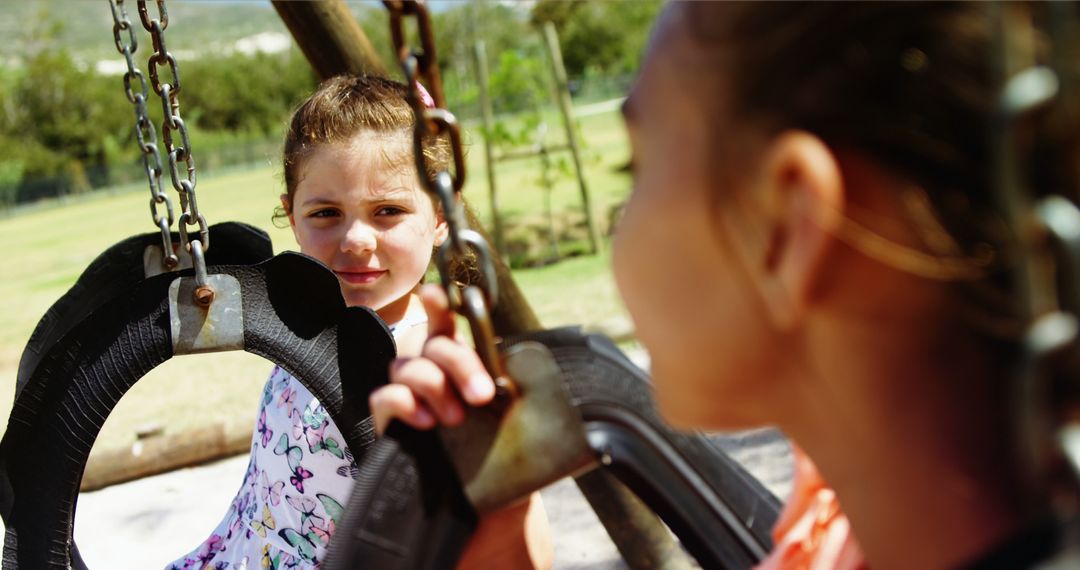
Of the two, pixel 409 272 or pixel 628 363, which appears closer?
pixel 628 363

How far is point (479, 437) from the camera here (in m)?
0.79

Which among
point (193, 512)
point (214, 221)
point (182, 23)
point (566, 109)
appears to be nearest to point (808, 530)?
point (193, 512)

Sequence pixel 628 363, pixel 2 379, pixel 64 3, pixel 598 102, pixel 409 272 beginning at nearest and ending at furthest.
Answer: pixel 628 363 < pixel 409 272 < pixel 2 379 < pixel 598 102 < pixel 64 3

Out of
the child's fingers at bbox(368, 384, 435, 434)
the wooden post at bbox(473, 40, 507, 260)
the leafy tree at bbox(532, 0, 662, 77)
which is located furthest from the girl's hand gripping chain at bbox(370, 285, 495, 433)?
the leafy tree at bbox(532, 0, 662, 77)

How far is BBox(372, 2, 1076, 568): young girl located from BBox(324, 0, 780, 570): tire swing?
12 cm

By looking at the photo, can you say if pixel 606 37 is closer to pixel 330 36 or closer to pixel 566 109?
pixel 566 109

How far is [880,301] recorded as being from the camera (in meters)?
0.59

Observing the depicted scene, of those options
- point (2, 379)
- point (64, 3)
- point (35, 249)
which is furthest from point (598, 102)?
point (64, 3)

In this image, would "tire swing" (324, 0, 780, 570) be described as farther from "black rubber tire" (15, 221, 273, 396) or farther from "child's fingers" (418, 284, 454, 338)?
"black rubber tire" (15, 221, 273, 396)

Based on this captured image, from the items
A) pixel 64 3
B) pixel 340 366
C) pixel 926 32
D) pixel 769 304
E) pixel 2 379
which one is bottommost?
pixel 2 379

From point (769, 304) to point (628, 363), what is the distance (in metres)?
0.26

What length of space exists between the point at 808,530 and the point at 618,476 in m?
0.18

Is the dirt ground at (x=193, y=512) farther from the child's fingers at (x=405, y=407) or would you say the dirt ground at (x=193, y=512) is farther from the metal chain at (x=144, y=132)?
the child's fingers at (x=405, y=407)

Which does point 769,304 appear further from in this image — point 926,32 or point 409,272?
point 409,272
